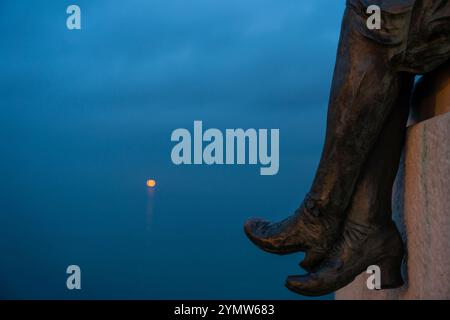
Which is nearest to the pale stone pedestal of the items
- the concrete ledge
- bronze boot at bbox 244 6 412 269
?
the concrete ledge

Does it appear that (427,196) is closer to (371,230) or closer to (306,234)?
(371,230)

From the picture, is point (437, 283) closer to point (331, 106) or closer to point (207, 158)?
point (331, 106)

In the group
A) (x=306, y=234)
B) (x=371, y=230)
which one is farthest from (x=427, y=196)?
(x=306, y=234)

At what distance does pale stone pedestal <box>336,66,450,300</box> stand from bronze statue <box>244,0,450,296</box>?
0.05 metres

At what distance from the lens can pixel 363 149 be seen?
1399 millimetres

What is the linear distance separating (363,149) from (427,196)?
163 mm

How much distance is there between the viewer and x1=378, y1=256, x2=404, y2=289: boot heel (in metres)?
1.48

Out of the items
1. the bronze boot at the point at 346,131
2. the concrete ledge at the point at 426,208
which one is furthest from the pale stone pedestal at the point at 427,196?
the bronze boot at the point at 346,131

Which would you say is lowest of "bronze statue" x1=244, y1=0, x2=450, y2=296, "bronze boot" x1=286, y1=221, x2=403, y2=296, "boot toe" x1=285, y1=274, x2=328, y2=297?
"boot toe" x1=285, y1=274, x2=328, y2=297

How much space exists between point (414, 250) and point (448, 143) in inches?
A: 11.5

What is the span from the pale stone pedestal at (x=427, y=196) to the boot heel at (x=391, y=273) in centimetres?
2

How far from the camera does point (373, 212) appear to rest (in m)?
1.45

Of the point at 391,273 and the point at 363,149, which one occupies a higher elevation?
the point at 363,149

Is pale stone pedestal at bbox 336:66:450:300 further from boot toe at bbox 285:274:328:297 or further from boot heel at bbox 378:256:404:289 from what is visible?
boot toe at bbox 285:274:328:297
